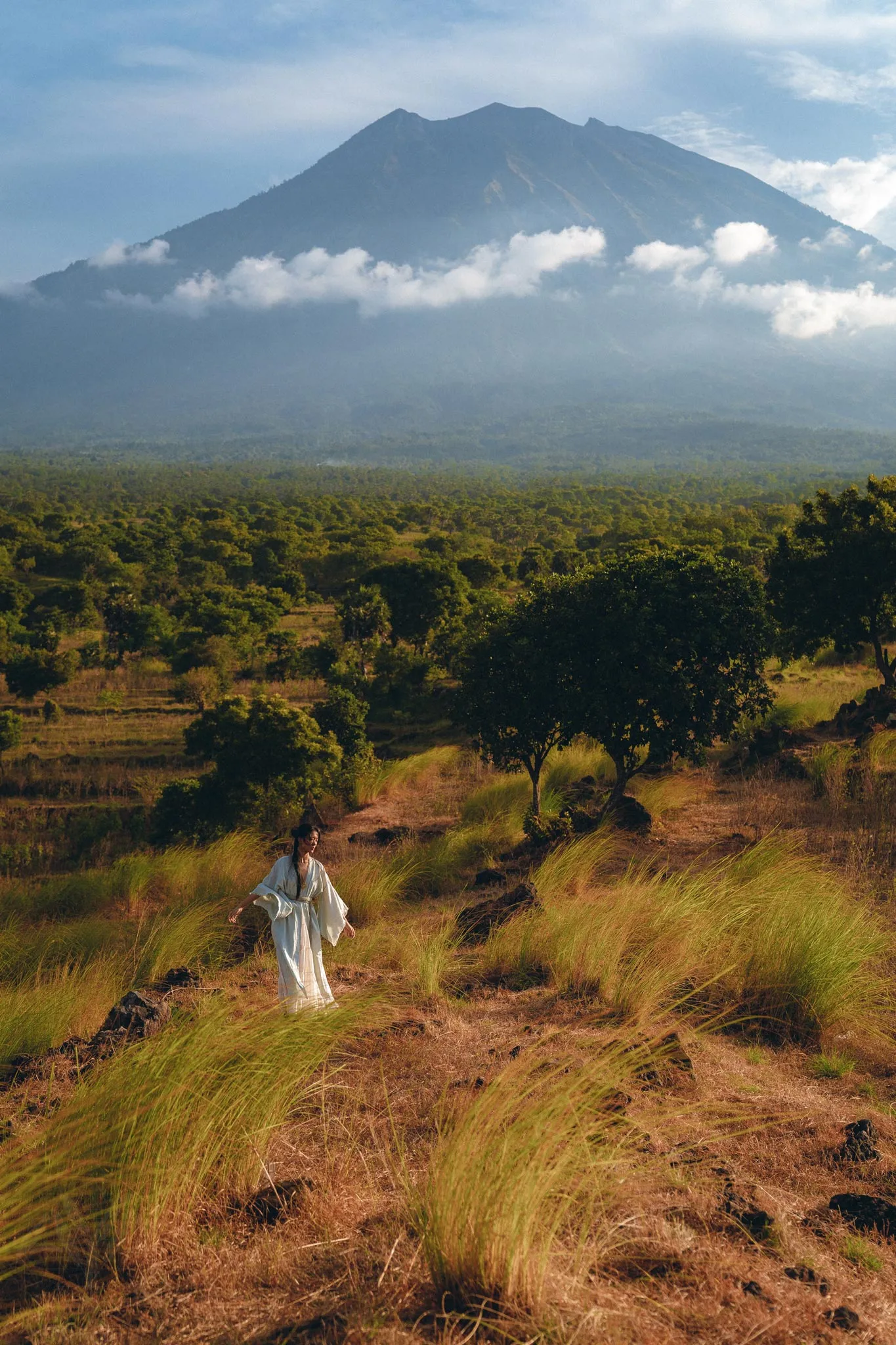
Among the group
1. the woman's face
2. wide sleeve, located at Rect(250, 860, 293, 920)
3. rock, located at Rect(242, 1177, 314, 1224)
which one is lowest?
rock, located at Rect(242, 1177, 314, 1224)

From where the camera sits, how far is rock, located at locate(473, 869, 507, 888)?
9875mm

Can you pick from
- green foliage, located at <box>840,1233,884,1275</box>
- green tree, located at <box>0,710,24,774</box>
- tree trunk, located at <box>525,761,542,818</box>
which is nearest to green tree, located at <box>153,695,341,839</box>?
tree trunk, located at <box>525,761,542,818</box>

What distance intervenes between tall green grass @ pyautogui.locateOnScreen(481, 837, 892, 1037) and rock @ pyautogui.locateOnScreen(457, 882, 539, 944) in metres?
0.36

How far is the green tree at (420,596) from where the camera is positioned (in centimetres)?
3462

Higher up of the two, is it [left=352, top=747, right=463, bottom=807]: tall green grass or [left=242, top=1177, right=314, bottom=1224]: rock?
[left=242, top=1177, right=314, bottom=1224]: rock

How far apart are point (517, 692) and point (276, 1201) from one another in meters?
10.4

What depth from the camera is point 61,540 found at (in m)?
56.9

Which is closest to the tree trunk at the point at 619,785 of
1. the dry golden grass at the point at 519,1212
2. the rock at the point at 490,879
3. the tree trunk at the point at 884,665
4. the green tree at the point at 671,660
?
the green tree at the point at 671,660

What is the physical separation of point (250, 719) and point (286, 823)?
2768 millimetres

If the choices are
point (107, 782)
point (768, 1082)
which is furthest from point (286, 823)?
point (768, 1082)

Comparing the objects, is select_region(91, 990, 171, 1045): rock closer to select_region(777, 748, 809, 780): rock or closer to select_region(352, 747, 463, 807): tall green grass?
select_region(777, 748, 809, 780): rock

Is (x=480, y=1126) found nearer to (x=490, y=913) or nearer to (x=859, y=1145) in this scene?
(x=859, y=1145)

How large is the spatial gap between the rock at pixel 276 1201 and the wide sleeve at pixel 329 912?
2.72 m

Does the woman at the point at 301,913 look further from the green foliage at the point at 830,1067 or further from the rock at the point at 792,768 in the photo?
the rock at the point at 792,768
